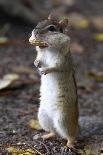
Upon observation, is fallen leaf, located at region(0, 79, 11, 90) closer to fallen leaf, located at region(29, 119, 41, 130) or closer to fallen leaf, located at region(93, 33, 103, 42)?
fallen leaf, located at region(29, 119, 41, 130)

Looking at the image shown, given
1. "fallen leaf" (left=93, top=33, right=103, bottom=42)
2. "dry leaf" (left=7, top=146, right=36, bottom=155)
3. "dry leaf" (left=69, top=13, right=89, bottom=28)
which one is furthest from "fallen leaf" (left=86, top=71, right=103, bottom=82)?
"dry leaf" (left=7, top=146, right=36, bottom=155)

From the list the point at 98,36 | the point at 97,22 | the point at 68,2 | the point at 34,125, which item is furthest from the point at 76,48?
the point at 34,125

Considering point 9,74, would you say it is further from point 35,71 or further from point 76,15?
point 76,15

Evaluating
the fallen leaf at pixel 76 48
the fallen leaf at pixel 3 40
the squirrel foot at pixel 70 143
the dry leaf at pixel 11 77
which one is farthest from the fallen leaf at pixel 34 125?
the fallen leaf at pixel 76 48

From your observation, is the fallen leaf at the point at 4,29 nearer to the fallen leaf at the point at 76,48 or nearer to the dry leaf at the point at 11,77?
the fallen leaf at the point at 76,48

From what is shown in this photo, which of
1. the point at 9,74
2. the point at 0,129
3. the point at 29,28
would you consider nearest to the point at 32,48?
the point at 29,28

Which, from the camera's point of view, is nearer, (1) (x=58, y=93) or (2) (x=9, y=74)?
(1) (x=58, y=93)
